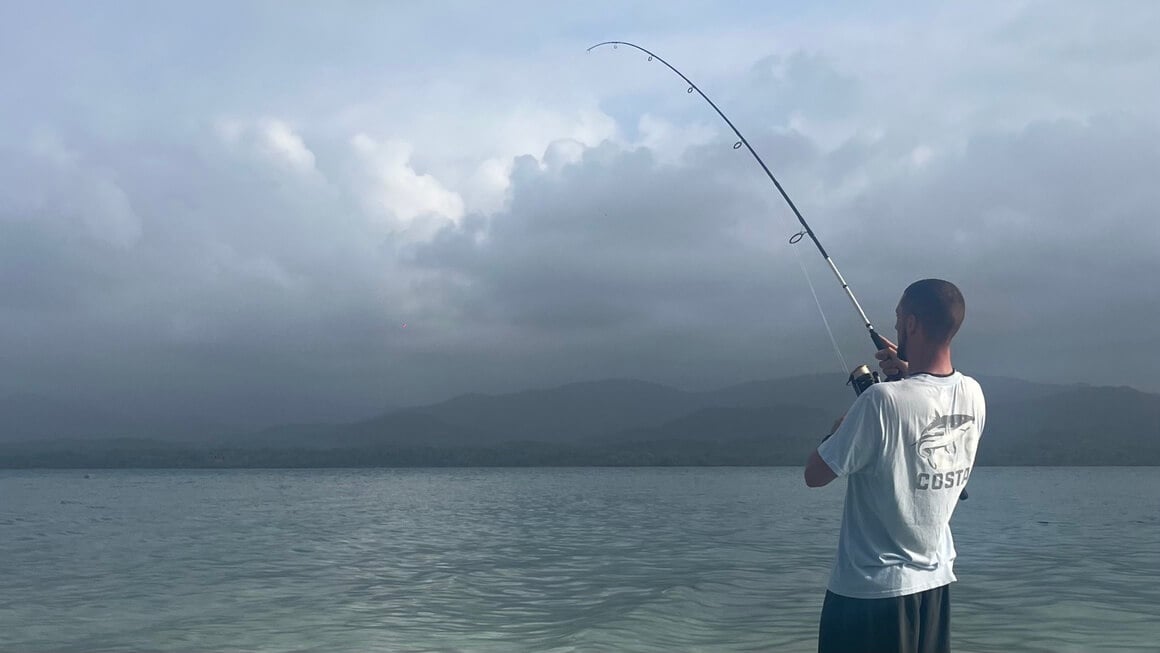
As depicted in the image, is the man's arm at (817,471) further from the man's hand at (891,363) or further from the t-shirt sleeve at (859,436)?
the man's hand at (891,363)

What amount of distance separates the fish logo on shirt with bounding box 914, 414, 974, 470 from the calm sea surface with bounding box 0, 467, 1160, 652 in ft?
22.4

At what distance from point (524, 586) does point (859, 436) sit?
11731 millimetres

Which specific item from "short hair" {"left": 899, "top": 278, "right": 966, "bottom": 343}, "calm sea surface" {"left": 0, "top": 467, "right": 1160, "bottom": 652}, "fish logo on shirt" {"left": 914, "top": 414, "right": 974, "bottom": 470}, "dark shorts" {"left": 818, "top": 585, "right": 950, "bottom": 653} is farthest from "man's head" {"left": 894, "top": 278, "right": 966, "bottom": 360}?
"calm sea surface" {"left": 0, "top": 467, "right": 1160, "bottom": 652}

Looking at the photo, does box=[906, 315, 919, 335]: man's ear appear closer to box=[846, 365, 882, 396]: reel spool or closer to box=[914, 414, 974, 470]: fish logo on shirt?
box=[914, 414, 974, 470]: fish logo on shirt

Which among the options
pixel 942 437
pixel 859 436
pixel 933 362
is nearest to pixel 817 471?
pixel 859 436

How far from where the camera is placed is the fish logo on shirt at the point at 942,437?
3.08 meters

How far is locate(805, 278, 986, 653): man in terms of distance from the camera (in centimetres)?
303

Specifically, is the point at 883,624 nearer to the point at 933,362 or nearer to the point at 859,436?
the point at 859,436

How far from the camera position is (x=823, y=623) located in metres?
3.23

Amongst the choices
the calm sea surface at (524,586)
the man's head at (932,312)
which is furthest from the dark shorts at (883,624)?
the calm sea surface at (524,586)

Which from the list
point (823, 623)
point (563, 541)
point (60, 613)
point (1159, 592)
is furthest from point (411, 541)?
point (823, 623)

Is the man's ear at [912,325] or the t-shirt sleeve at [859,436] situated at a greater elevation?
the man's ear at [912,325]

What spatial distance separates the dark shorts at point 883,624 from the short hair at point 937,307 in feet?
2.78

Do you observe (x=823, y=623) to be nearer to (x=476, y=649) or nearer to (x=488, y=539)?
(x=476, y=649)
